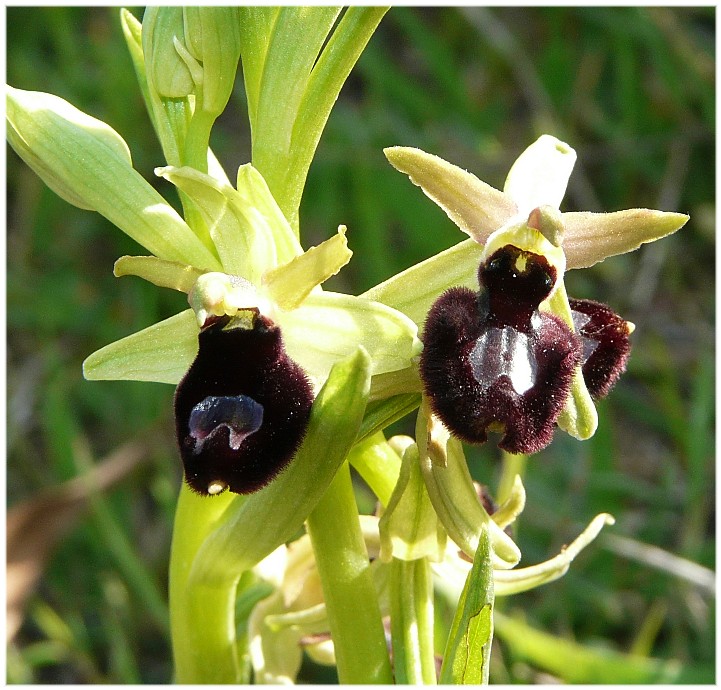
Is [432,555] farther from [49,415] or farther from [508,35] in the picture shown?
[508,35]

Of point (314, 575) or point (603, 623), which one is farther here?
point (603, 623)

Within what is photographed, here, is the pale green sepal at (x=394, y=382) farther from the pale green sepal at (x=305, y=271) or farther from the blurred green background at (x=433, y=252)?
the blurred green background at (x=433, y=252)

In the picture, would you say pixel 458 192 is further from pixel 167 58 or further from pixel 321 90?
pixel 167 58

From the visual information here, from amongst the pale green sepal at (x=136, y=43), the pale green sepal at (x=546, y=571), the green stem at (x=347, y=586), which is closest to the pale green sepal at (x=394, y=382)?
the green stem at (x=347, y=586)

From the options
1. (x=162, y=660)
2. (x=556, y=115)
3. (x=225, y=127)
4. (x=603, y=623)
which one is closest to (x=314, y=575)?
(x=603, y=623)

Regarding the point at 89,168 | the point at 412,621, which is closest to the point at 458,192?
the point at 89,168

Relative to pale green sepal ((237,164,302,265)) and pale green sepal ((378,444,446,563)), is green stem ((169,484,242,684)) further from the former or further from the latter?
pale green sepal ((237,164,302,265))

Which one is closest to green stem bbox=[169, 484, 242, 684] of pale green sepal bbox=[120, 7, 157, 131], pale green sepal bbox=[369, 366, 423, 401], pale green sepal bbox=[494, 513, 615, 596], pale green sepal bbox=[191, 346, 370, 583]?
pale green sepal bbox=[191, 346, 370, 583]
